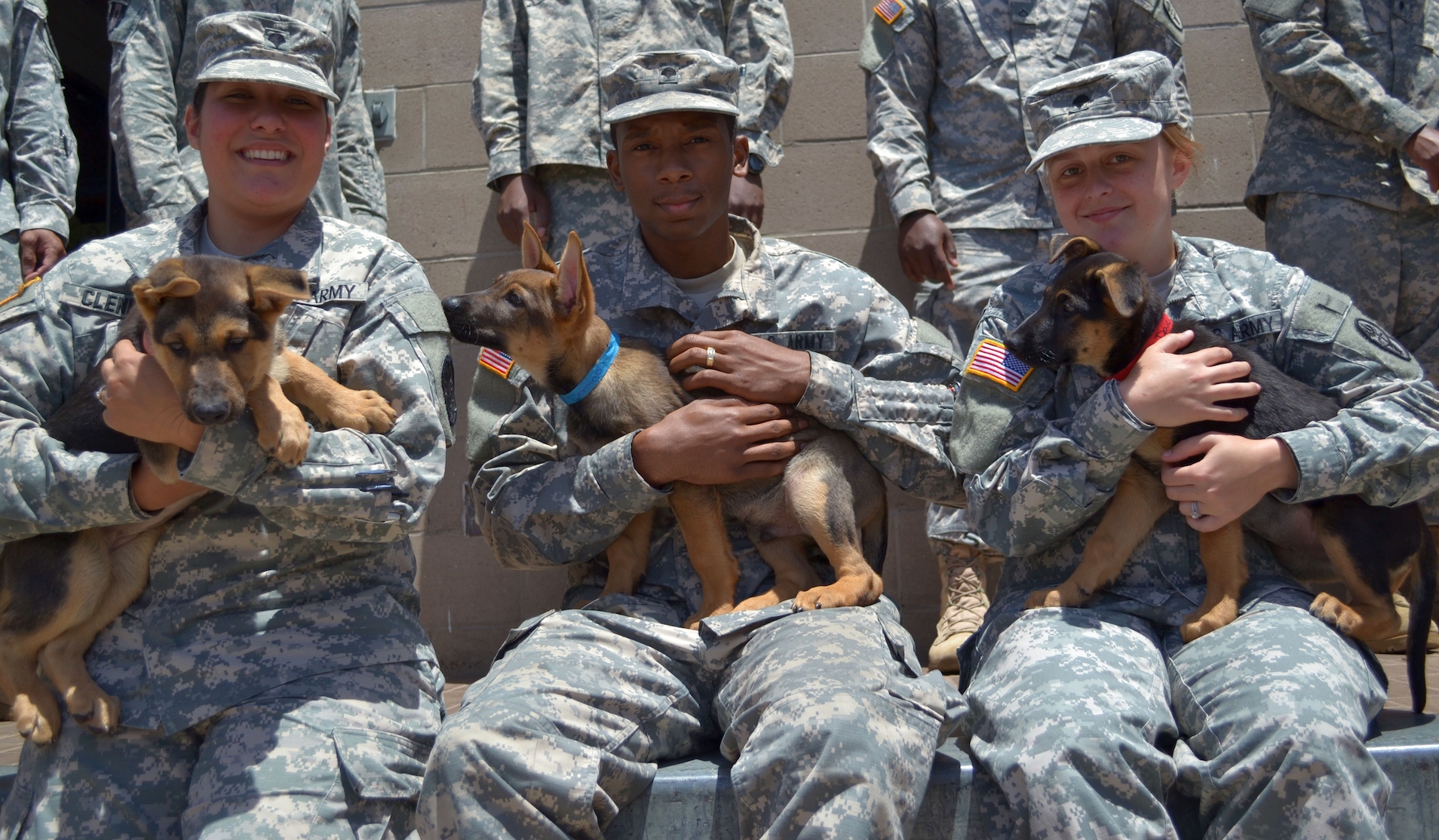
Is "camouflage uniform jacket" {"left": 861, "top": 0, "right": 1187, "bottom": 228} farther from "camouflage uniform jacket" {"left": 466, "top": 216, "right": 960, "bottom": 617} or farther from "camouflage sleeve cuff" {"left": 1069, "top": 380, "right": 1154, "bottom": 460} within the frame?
"camouflage sleeve cuff" {"left": 1069, "top": 380, "right": 1154, "bottom": 460}

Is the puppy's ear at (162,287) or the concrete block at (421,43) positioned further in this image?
the concrete block at (421,43)

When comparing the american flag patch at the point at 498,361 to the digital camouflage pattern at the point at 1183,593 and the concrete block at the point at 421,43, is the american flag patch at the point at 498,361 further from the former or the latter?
the concrete block at the point at 421,43

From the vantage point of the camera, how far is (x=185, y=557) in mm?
3129

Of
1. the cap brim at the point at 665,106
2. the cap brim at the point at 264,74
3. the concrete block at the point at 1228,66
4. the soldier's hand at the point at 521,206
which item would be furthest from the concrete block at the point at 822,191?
the cap brim at the point at 264,74

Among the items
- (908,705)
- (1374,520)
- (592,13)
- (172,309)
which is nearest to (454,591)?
(592,13)

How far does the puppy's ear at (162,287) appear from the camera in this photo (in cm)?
292

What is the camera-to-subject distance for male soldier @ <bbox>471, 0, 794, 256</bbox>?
213 inches

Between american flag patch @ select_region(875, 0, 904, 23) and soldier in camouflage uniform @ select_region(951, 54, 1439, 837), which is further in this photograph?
american flag patch @ select_region(875, 0, 904, 23)

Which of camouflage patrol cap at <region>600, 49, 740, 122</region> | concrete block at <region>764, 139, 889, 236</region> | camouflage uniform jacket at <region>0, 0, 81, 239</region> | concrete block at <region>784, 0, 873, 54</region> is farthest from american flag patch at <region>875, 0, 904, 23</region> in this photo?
camouflage uniform jacket at <region>0, 0, 81, 239</region>

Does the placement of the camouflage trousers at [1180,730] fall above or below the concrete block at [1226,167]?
below

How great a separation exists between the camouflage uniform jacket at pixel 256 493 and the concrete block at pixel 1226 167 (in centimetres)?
447

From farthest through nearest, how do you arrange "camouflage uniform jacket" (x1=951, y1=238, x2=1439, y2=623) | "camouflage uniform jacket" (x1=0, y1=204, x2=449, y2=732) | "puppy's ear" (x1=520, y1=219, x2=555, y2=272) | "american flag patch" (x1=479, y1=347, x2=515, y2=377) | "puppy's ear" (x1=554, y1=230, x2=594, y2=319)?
"puppy's ear" (x1=520, y1=219, x2=555, y2=272), "american flag patch" (x1=479, y1=347, x2=515, y2=377), "puppy's ear" (x1=554, y1=230, x2=594, y2=319), "camouflage uniform jacket" (x1=951, y1=238, x2=1439, y2=623), "camouflage uniform jacket" (x1=0, y1=204, x2=449, y2=732)

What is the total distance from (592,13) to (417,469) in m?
3.16

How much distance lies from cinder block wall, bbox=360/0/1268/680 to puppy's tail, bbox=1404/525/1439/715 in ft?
9.75
